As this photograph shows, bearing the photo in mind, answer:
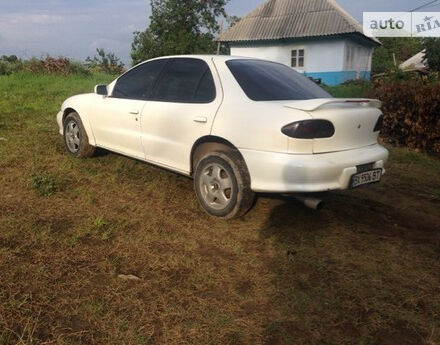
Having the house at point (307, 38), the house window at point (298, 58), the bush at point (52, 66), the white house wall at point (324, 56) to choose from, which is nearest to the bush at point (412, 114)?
the bush at point (52, 66)

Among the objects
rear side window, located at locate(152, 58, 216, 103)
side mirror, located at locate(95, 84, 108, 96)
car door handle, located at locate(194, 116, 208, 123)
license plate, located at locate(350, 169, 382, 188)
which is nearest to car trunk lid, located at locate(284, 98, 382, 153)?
license plate, located at locate(350, 169, 382, 188)

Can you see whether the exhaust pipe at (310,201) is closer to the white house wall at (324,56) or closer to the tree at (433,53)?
the white house wall at (324,56)

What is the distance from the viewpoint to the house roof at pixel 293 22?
25.3 m

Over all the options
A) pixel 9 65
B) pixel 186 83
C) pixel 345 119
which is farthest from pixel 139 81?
pixel 9 65

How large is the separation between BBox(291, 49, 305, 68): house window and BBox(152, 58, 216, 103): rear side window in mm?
24023

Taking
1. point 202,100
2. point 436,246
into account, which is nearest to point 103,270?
point 202,100

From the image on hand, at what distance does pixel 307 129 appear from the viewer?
133 inches

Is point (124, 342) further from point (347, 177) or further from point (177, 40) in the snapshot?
point (177, 40)

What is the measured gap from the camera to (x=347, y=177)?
3.59 m

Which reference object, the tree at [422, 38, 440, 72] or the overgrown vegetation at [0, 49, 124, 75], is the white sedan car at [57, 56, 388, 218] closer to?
the overgrown vegetation at [0, 49, 124, 75]

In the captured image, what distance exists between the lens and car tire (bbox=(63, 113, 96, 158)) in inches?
225

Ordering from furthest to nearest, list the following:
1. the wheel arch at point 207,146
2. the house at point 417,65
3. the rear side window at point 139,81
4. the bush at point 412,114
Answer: the house at point 417,65 → the bush at point 412,114 → the rear side window at point 139,81 → the wheel arch at point 207,146

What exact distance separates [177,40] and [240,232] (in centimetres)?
3686

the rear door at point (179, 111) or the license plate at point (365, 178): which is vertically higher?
the rear door at point (179, 111)
